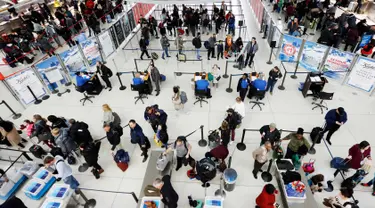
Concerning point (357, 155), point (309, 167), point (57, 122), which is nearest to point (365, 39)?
point (357, 155)

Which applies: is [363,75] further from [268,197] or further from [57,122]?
[57,122]

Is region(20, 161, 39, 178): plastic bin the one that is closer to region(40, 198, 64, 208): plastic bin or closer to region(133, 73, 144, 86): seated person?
region(40, 198, 64, 208): plastic bin

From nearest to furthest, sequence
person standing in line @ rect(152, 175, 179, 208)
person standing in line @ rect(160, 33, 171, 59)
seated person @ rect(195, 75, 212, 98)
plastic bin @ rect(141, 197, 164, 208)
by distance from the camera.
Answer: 1. person standing in line @ rect(152, 175, 179, 208)
2. plastic bin @ rect(141, 197, 164, 208)
3. seated person @ rect(195, 75, 212, 98)
4. person standing in line @ rect(160, 33, 171, 59)

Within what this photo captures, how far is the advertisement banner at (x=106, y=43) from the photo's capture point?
11645mm

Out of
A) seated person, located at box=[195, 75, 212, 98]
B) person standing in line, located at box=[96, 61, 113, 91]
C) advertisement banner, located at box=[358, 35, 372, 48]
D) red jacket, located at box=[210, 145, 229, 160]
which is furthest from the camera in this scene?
advertisement banner, located at box=[358, 35, 372, 48]

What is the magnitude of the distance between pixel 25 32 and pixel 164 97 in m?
10.4

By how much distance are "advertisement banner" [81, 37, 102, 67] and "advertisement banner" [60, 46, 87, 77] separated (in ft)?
1.17

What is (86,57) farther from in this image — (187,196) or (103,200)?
(187,196)

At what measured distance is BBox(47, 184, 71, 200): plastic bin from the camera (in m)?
5.43

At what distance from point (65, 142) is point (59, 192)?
1.57 metres

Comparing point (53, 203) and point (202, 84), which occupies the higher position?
point (202, 84)

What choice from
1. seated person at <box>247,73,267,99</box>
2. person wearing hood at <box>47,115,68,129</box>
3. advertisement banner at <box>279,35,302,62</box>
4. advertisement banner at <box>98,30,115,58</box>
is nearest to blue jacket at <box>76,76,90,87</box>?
person wearing hood at <box>47,115,68,129</box>

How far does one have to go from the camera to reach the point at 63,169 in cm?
556

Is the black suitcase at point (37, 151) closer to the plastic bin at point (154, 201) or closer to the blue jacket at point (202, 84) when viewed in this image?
the plastic bin at point (154, 201)
